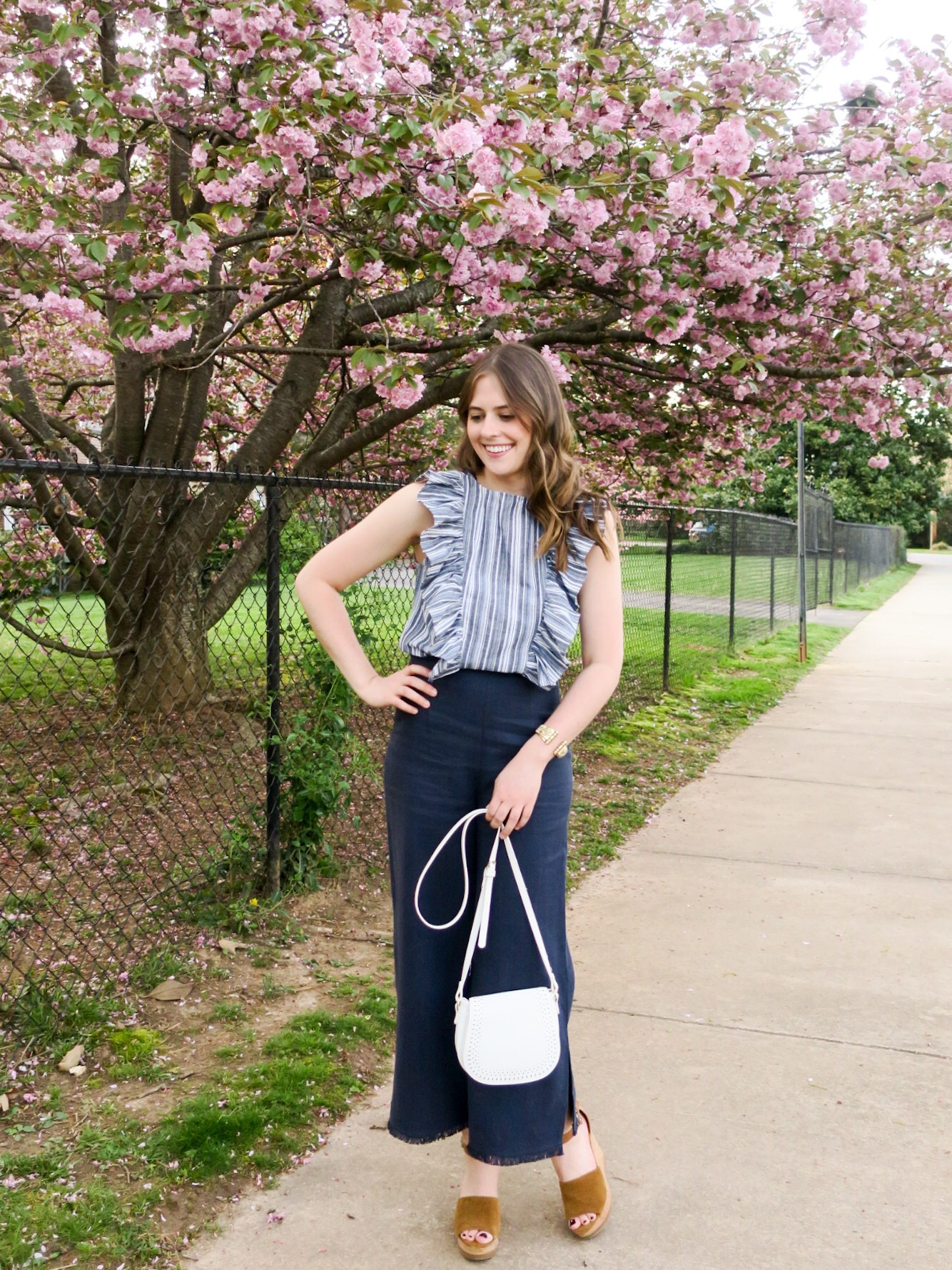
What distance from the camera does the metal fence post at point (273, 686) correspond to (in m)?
4.14

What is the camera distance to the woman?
232cm

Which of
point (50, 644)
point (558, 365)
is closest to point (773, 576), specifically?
point (558, 365)

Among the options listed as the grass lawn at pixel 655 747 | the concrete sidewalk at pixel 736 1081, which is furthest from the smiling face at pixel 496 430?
the grass lawn at pixel 655 747

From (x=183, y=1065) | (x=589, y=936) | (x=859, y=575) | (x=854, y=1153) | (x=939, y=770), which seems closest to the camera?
(x=854, y=1153)

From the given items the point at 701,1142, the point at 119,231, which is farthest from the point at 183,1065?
the point at 119,231

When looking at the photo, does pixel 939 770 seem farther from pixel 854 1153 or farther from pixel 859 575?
pixel 859 575

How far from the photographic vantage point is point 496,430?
2340mm

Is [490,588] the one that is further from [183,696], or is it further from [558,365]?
[183,696]

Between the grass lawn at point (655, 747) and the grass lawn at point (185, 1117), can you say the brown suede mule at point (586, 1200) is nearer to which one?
the grass lawn at point (185, 1117)

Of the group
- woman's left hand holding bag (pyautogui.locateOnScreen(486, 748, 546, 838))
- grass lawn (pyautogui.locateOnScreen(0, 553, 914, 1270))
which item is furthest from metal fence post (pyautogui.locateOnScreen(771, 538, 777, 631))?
woman's left hand holding bag (pyautogui.locateOnScreen(486, 748, 546, 838))

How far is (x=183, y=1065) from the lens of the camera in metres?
3.18

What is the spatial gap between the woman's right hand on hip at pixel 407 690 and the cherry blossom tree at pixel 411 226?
2.31 meters

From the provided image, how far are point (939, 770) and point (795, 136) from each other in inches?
151

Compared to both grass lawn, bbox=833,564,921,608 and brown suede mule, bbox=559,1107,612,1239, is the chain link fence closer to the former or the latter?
brown suede mule, bbox=559,1107,612,1239
